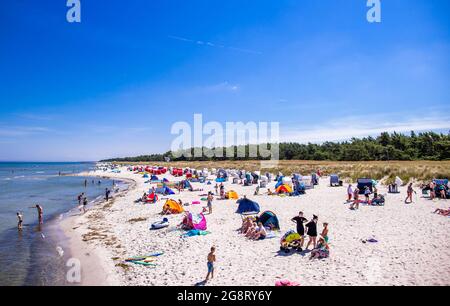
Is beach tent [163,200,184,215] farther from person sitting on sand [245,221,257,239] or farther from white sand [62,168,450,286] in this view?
person sitting on sand [245,221,257,239]

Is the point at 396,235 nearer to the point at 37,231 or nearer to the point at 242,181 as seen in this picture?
the point at 37,231

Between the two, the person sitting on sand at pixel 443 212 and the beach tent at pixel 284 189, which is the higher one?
the beach tent at pixel 284 189

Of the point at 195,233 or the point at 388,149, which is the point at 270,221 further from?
the point at 388,149

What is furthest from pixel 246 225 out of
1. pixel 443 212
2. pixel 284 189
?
pixel 284 189

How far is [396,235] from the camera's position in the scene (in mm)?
12250

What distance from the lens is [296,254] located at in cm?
1058

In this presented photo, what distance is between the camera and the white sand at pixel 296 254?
8.75 m

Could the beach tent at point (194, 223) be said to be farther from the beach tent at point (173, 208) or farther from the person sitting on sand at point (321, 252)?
the person sitting on sand at point (321, 252)

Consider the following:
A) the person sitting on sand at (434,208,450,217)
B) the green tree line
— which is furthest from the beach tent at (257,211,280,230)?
the green tree line

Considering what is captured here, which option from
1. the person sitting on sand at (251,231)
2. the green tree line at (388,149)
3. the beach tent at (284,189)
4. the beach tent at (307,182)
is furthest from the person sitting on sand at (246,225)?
the green tree line at (388,149)

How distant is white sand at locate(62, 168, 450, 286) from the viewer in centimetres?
875

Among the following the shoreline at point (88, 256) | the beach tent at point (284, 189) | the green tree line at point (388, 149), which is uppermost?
the green tree line at point (388, 149)
